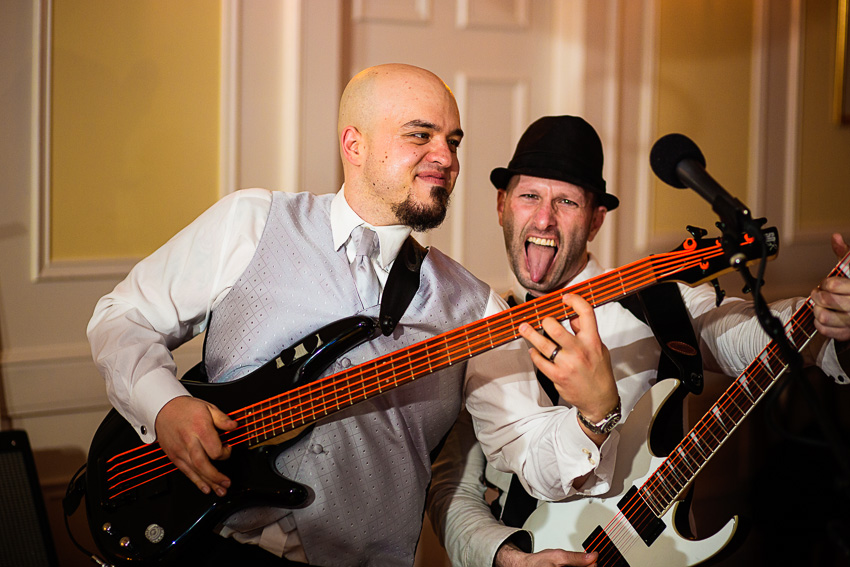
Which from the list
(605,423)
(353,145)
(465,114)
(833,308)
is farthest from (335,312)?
(465,114)

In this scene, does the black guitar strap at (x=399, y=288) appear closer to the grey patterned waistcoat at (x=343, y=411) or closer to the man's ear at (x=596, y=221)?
the grey patterned waistcoat at (x=343, y=411)

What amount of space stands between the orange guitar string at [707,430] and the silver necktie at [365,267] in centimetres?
71

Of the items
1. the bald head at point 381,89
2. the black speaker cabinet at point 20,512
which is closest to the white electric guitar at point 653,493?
the bald head at point 381,89

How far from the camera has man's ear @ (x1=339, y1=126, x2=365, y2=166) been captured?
1.68m

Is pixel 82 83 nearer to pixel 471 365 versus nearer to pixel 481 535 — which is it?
pixel 471 365

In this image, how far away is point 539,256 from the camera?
1995mm

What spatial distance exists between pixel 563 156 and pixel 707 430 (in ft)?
2.53

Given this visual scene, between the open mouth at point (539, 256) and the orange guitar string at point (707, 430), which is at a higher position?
the open mouth at point (539, 256)

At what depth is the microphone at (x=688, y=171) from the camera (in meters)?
1.04

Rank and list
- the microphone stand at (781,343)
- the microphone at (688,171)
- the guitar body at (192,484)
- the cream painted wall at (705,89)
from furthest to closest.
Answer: the cream painted wall at (705,89) < the guitar body at (192,484) < the microphone at (688,171) < the microphone stand at (781,343)

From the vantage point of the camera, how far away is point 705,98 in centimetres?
341

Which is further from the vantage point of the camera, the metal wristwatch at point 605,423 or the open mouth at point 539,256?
the open mouth at point 539,256

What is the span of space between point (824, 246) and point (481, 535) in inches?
113

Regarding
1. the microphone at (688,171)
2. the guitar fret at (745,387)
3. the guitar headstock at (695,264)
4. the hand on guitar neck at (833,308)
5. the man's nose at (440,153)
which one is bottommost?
the guitar fret at (745,387)
